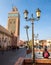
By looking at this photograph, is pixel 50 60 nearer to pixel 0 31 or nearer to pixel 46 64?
pixel 46 64

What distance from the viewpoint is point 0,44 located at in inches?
1833

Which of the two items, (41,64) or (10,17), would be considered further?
(10,17)

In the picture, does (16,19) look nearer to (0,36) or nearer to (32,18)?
(0,36)

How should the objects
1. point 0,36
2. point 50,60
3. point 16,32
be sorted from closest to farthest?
point 50,60 → point 0,36 → point 16,32

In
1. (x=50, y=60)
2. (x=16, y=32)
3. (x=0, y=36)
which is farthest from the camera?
(x=16, y=32)

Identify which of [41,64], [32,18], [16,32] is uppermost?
[16,32]

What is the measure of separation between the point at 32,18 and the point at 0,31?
36.9 m

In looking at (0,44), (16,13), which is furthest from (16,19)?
(0,44)

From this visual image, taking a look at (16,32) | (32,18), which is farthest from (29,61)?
(16,32)

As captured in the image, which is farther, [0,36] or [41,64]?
[0,36]

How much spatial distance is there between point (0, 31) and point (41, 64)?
37.0 m

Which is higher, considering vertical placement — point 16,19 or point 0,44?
point 16,19

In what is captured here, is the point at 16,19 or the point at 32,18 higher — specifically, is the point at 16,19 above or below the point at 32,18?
above

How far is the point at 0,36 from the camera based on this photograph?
45656mm
